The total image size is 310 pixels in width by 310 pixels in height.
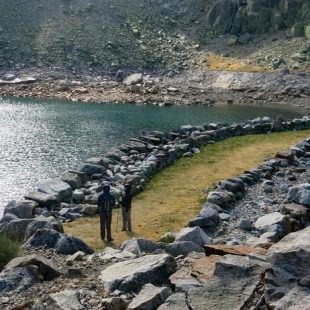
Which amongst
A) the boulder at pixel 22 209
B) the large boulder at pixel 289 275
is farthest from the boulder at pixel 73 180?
the large boulder at pixel 289 275

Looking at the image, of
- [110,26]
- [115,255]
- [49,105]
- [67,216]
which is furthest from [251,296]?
[110,26]

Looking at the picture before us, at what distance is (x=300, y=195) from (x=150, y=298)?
42.5 feet

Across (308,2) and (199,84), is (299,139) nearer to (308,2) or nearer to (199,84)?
(199,84)

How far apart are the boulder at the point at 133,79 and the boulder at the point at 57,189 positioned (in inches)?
Result: 2256

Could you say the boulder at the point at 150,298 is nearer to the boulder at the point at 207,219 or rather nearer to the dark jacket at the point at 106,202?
the dark jacket at the point at 106,202

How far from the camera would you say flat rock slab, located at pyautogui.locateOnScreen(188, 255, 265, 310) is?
33.0 feet

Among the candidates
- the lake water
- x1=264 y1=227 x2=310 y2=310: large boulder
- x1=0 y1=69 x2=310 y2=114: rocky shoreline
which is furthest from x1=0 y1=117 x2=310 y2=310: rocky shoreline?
x1=0 y1=69 x2=310 y2=114: rocky shoreline

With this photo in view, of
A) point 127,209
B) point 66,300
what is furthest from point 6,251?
point 127,209

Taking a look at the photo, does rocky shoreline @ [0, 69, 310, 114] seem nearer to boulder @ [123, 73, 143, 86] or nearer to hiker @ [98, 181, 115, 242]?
boulder @ [123, 73, 143, 86]

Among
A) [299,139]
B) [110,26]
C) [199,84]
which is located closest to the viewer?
[299,139]

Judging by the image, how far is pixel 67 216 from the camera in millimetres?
21984

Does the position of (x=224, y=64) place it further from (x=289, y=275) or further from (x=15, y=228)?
(x=289, y=275)

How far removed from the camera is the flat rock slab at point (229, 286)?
33.0 ft

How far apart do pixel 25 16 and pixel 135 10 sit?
21.8 m
